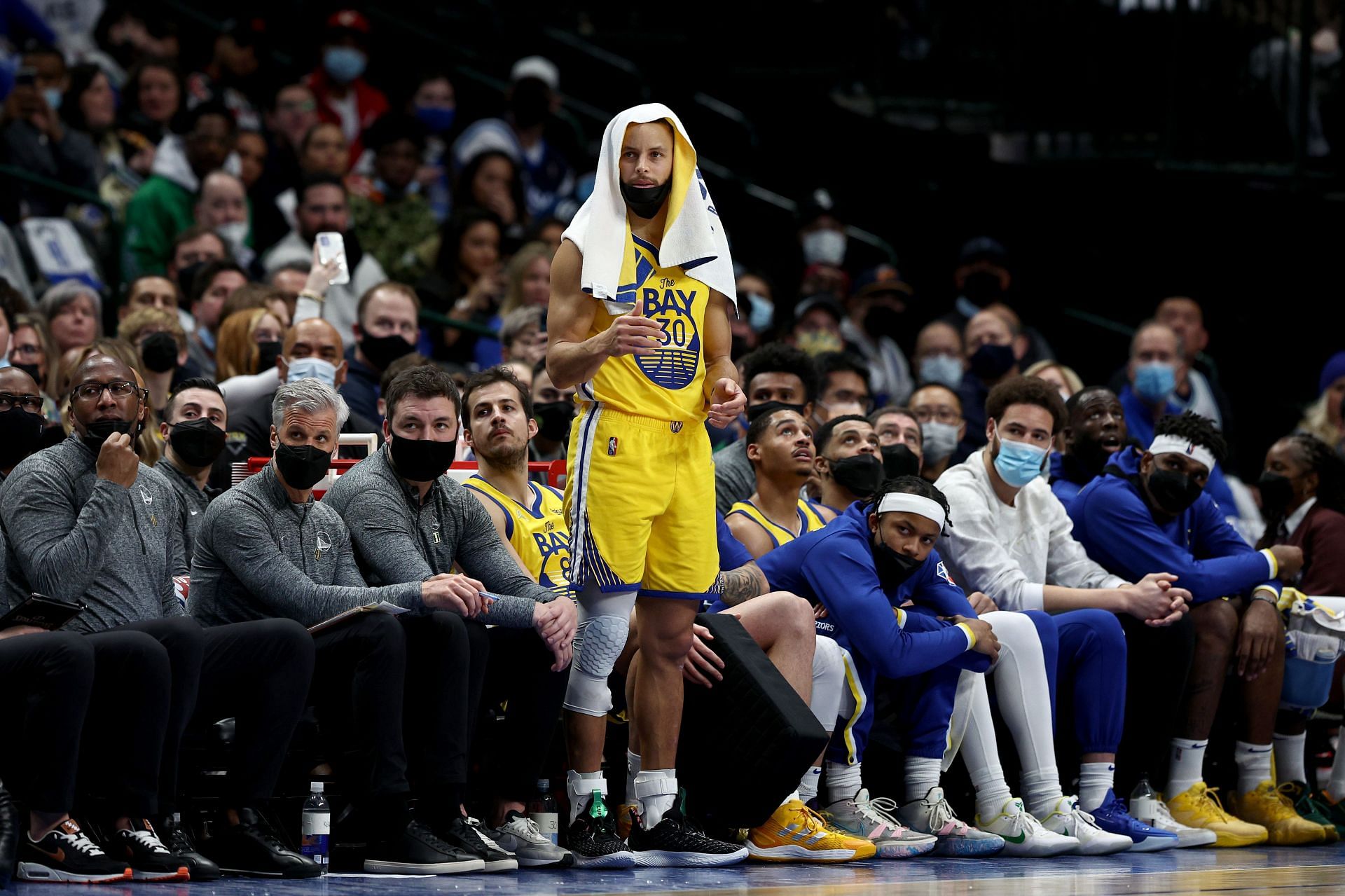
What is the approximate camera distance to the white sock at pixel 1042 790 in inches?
253

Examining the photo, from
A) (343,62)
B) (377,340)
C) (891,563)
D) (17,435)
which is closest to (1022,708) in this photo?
(891,563)

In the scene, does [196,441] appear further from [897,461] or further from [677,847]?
[897,461]

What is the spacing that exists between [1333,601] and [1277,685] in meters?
0.43

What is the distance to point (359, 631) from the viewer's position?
516cm

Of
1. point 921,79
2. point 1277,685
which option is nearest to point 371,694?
point 1277,685

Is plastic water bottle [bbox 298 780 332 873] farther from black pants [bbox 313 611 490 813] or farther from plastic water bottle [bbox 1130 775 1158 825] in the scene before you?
plastic water bottle [bbox 1130 775 1158 825]

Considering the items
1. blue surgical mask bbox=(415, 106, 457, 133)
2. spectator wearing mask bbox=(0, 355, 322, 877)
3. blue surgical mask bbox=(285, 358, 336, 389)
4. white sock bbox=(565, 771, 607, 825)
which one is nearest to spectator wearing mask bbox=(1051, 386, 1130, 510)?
white sock bbox=(565, 771, 607, 825)

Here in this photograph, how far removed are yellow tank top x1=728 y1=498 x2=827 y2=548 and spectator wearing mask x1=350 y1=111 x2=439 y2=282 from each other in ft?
11.8

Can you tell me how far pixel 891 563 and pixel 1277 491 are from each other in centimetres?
239

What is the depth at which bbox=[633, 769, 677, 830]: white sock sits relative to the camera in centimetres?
550

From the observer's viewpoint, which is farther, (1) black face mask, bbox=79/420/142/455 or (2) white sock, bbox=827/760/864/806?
(2) white sock, bbox=827/760/864/806

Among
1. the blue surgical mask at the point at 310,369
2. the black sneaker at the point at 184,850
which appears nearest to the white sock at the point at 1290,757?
the blue surgical mask at the point at 310,369

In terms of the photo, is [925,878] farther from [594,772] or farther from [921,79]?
[921,79]

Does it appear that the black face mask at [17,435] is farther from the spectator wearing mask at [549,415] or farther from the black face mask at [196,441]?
the spectator wearing mask at [549,415]
